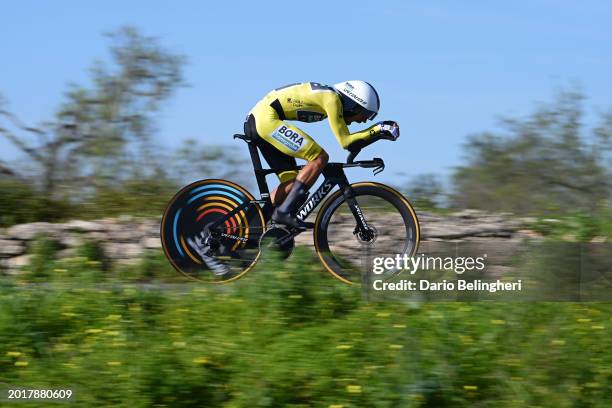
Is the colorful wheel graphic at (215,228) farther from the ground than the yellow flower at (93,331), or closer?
farther from the ground

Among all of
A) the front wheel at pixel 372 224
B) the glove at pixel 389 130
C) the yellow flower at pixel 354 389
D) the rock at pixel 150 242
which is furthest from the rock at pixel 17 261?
→ the yellow flower at pixel 354 389

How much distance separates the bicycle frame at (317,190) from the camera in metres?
8.50

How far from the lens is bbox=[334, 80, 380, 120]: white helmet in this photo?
834 centimetres

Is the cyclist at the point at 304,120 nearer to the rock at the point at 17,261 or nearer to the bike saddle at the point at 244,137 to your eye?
the bike saddle at the point at 244,137

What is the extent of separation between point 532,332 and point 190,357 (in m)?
2.14

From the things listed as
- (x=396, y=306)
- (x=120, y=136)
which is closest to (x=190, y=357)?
(x=396, y=306)

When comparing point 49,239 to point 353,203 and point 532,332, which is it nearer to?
point 353,203

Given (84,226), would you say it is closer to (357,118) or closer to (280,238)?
(280,238)

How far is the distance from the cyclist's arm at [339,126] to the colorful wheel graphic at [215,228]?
0.97 m

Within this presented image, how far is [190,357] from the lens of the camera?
6.29 metres

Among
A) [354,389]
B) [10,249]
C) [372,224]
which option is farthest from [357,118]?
[10,249]

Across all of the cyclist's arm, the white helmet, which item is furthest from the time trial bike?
the white helmet

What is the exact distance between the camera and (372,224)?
8.54 metres

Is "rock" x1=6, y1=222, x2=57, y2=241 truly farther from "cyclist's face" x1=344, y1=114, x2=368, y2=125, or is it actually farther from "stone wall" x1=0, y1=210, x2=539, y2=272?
"cyclist's face" x1=344, y1=114, x2=368, y2=125
